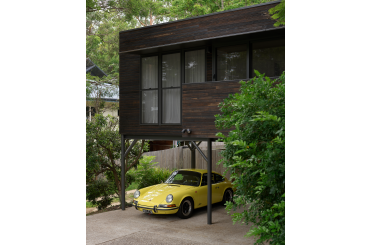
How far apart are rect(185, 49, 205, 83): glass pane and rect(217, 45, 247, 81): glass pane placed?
67 cm

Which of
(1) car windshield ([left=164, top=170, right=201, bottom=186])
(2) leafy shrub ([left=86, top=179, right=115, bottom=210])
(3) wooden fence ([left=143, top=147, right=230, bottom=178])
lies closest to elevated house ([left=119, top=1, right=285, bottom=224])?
(1) car windshield ([left=164, top=170, right=201, bottom=186])

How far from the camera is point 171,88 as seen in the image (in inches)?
413

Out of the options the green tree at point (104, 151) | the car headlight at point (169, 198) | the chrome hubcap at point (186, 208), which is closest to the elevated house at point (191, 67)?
the chrome hubcap at point (186, 208)

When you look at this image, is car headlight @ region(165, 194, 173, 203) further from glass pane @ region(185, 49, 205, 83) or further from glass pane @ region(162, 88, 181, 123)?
glass pane @ region(185, 49, 205, 83)

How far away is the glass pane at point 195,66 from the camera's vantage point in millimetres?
9984

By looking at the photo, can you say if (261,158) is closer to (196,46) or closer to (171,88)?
(196,46)

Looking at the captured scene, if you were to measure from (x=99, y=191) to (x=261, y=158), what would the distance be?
35.1 feet

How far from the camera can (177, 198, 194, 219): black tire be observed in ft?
32.0

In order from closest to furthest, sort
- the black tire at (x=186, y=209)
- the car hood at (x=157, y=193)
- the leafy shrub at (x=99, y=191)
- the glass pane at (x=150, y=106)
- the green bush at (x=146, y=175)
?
the car hood at (x=157, y=193) < the black tire at (x=186, y=209) < the glass pane at (x=150, y=106) < the leafy shrub at (x=99, y=191) < the green bush at (x=146, y=175)

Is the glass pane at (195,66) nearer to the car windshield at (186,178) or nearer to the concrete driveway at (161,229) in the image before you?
the car windshield at (186,178)

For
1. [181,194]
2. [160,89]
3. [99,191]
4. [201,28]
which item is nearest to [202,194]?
[181,194]

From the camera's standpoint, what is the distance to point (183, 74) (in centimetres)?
1023
